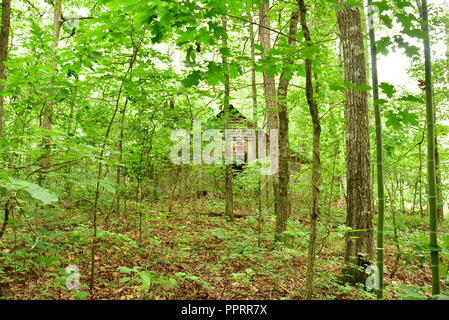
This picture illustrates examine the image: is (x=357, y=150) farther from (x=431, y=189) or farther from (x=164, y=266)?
(x=164, y=266)

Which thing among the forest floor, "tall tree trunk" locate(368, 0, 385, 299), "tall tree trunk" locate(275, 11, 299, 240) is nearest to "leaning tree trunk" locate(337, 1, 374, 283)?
the forest floor

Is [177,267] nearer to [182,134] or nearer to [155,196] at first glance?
[182,134]

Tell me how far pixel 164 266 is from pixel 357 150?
3.82 metres

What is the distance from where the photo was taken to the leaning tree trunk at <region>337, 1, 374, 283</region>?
3.81 meters

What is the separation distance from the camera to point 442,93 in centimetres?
657

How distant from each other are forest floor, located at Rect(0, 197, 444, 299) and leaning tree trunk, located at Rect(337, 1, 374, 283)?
344 mm

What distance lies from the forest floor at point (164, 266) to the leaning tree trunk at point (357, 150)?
344 millimetres

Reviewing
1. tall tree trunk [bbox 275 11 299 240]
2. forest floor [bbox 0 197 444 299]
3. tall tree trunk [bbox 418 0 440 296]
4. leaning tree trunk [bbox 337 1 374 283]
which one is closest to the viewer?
tall tree trunk [bbox 418 0 440 296]

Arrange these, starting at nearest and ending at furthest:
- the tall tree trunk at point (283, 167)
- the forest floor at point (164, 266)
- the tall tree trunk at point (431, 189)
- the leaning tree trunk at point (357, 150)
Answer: the tall tree trunk at point (431, 189) → the forest floor at point (164, 266) → the leaning tree trunk at point (357, 150) → the tall tree trunk at point (283, 167)

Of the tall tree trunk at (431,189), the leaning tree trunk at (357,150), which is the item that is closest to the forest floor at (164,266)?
the leaning tree trunk at (357,150)

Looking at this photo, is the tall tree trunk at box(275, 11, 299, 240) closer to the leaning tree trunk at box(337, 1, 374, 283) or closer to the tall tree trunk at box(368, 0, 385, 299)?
the leaning tree trunk at box(337, 1, 374, 283)

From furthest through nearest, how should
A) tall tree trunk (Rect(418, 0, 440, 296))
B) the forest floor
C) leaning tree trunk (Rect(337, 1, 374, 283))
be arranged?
leaning tree trunk (Rect(337, 1, 374, 283)) → the forest floor → tall tree trunk (Rect(418, 0, 440, 296))

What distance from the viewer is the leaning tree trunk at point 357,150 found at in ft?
12.5

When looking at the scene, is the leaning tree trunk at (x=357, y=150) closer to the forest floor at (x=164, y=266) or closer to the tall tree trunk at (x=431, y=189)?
the forest floor at (x=164, y=266)
